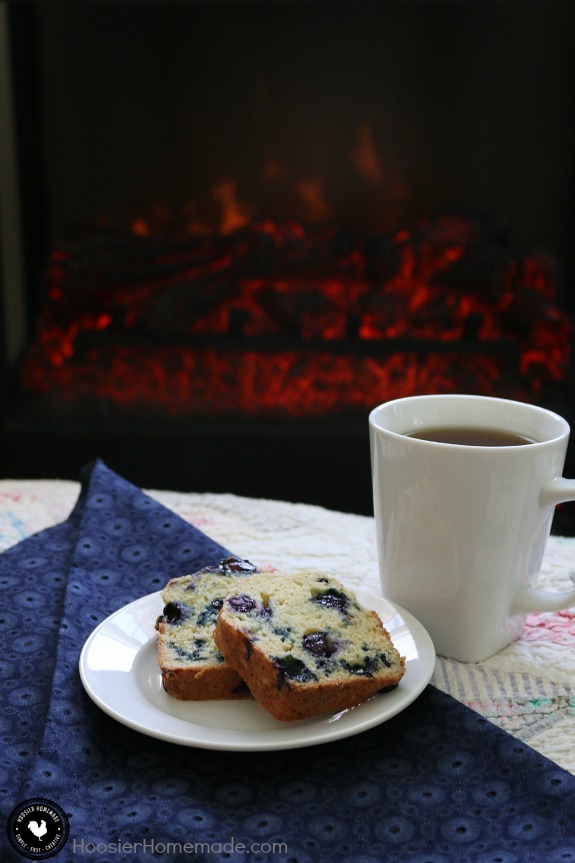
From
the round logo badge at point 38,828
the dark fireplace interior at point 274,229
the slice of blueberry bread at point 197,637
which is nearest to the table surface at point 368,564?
the slice of blueberry bread at point 197,637

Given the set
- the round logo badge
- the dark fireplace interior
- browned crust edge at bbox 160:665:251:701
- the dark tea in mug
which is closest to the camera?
the round logo badge

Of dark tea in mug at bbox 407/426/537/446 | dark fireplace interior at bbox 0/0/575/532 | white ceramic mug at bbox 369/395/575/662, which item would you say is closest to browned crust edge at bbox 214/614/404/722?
white ceramic mug at bbox 369/395/575/662

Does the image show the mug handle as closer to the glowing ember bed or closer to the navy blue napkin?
the navy blue napkin

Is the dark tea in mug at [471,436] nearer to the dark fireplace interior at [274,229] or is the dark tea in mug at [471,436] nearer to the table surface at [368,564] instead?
the table surface at [368,564]

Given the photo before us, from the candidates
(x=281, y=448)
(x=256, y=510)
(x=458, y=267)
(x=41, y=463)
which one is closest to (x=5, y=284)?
(x=41, y=463)

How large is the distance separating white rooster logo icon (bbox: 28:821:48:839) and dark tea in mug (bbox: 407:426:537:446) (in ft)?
1.26

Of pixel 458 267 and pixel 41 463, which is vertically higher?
pixel 458 267

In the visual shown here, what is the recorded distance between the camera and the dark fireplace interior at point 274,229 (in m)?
1.79

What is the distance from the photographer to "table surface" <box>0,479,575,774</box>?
589 millimetres

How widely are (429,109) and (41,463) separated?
101 cm

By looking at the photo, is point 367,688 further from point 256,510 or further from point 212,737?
point 256,510

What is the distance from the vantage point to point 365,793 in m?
0.50

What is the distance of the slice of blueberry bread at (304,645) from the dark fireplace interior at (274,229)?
115cm

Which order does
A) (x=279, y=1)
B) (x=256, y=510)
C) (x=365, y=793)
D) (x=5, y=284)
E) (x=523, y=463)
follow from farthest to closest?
(x=5, y=284), (x=279, y=1), (x=256, y=510), (x=523, y=463), (x=365, y=793)
